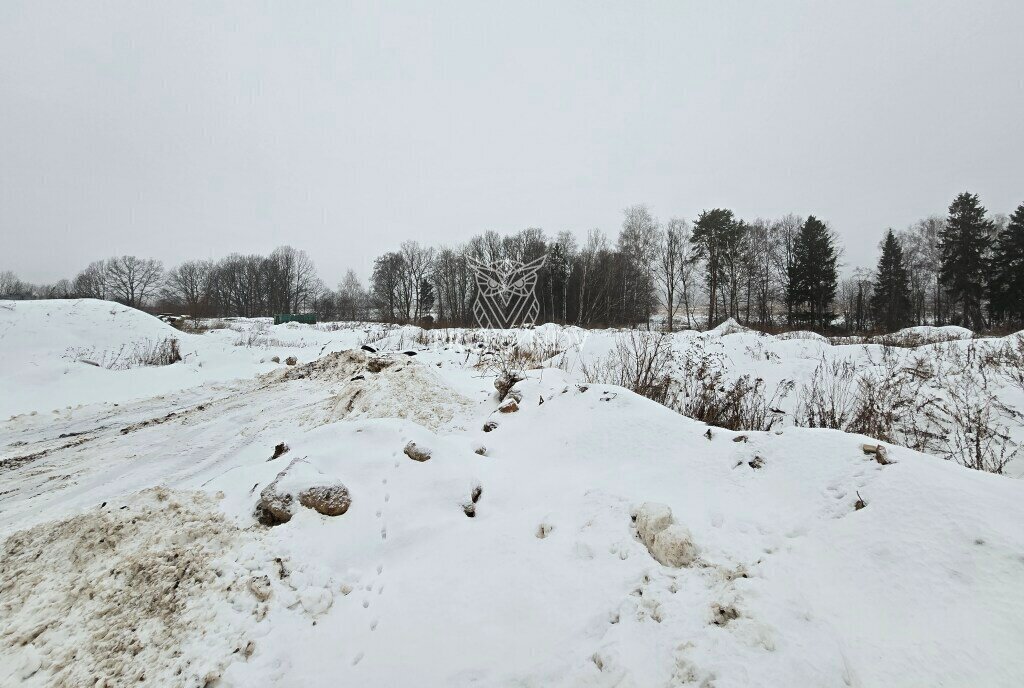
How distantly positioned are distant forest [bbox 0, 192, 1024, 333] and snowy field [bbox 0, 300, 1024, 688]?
19033 millimetres

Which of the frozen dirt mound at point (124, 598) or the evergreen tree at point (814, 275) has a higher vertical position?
the evergreen tree at point (814, 275)

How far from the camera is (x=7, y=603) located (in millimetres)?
1910

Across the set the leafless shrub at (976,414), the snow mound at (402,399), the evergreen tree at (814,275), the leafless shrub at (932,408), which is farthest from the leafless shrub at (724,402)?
the evergreen tree at (814,275)

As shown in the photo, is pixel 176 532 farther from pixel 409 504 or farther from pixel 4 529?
pixel 4 529

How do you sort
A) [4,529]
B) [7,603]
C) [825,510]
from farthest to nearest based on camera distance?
1. [4,529]
2. [825,510]
3. [7,603]

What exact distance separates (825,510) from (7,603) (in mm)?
4336

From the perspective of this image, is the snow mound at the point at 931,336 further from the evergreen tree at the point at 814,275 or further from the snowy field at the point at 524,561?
the evergreen tree at the point at 814,275

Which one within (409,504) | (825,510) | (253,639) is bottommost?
(253,639)

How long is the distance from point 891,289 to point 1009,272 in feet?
24.4

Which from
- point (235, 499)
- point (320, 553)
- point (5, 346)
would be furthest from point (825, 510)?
point (5, 346)

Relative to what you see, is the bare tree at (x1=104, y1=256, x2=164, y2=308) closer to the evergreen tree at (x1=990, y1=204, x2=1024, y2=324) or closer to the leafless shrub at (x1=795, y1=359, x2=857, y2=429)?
the leafless shrub at (x1=795, y1=359, x2=857, y2=429)

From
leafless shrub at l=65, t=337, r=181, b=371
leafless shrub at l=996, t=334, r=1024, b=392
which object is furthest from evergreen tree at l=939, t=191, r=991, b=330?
leafless shrub at l=65, t=337, r=181, b=371

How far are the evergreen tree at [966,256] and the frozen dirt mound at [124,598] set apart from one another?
43241 millimetres

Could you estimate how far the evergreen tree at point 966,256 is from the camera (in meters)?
28.4
